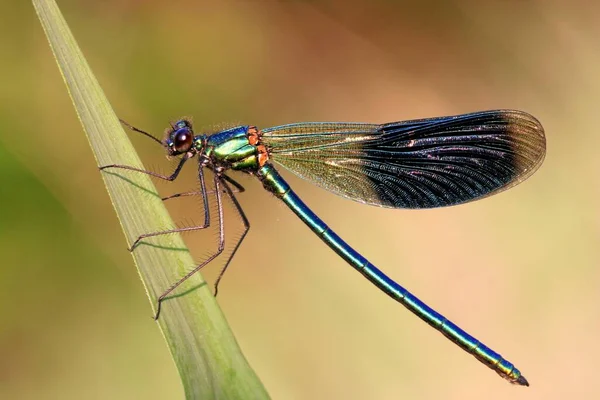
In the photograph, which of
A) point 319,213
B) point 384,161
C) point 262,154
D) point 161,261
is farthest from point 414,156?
point 161,261

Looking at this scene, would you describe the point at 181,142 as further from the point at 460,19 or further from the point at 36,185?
the point at 460,19

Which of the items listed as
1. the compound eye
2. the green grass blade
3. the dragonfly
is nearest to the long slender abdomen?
the dragonfly

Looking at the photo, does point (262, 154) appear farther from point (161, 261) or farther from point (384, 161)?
point (161, 261)

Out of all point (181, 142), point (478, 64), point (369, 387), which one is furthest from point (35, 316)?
point (478, 64)

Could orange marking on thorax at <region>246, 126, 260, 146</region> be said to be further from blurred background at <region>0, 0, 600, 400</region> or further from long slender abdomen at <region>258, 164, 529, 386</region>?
blurred background at <region>0, 0, 600, 400</region>

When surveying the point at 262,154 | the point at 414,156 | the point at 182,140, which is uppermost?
the point at 182,140
